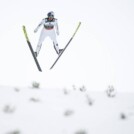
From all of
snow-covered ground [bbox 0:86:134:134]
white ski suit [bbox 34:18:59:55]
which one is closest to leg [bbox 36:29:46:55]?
white ski suit [bbox 34:18:59:55]

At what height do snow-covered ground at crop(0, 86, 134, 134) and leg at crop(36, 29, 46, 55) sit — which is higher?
leg at crop(36, 29, 46, 55)

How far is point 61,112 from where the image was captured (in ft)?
27.4

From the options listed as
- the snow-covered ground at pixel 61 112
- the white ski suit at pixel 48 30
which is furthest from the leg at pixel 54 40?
the snow-covered ground at pixel 61 112

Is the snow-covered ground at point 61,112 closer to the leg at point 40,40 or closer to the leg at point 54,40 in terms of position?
the leg at point 40,40

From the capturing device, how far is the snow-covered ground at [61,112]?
7461 mm

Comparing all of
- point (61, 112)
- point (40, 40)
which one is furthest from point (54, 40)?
point (61, 112)

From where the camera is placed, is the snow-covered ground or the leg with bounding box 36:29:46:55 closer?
the snow-covered ground

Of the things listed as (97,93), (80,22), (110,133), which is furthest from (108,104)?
(80,22)

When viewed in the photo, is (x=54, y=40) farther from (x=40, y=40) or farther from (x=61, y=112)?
(x=61, y=112)

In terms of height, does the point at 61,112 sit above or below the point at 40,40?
below

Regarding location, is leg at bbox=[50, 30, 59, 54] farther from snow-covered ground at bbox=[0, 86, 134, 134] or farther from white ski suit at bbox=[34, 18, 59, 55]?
snow-covered ground at bbox=[0, 86, 134, 134]

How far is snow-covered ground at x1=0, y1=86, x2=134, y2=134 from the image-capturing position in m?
7.46

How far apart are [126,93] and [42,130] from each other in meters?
5.42

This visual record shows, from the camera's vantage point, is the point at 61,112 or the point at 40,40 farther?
the point at 40,40
